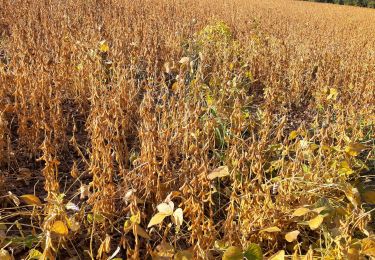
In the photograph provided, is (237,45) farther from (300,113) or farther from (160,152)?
(160,152)

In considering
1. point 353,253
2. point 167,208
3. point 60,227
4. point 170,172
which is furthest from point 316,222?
point 60,227

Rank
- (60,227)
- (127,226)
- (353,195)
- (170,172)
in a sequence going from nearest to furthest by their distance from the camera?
(60,227), (127,226), (353,195), (170,172)

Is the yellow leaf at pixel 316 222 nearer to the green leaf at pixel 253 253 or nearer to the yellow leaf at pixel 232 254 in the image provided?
the green leaf at pixel 253 253

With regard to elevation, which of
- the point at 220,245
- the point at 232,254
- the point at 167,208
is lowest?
the point at 220,245

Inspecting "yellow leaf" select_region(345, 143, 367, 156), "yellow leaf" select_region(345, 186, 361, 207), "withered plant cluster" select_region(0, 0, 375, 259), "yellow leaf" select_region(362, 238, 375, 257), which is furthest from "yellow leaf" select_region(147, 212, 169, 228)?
"yellow leaf" select_region(345, 143, 367, 156)

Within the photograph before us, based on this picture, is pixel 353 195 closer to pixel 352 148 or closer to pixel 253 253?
pixel 352 148

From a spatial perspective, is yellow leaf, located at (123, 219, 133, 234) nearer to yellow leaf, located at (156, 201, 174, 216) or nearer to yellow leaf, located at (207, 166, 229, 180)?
yellow leaf, located at (156, 201, 174, 216)

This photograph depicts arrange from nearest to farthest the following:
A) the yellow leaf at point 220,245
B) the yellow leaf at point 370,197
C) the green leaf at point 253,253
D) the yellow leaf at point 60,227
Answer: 1. the yellow leaf at point 60,227
2. the green leaf at point 253,253
3. the yellow leaf at point 220,245
4. the yellow leaf at point 370,197

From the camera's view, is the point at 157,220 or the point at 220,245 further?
the point at 220,245

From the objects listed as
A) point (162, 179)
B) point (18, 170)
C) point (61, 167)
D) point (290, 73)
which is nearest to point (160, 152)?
point (162, 179)

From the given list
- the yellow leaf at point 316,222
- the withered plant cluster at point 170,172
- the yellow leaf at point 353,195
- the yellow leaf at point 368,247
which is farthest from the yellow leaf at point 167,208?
the yellow leaf at point 353,195

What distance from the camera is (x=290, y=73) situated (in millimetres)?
4059

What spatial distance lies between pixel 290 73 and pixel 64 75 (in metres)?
2.40

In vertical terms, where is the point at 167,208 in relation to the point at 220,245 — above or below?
above
